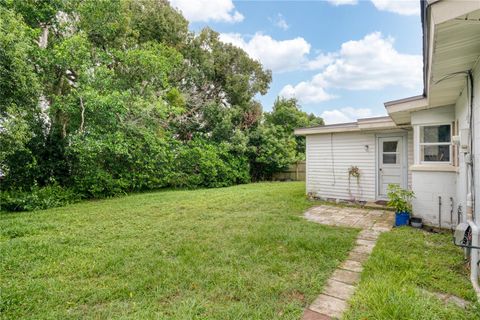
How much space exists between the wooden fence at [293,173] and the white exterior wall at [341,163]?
603 cm

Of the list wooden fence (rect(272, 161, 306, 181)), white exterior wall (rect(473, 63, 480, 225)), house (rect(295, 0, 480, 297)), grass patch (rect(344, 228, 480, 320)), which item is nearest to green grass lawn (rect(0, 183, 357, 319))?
grass patch (rect(344, 228, 480, 320))

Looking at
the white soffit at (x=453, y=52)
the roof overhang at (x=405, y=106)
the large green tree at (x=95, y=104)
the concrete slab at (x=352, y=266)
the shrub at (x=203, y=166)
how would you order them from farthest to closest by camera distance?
the shrub at (x=203, y=166)
the large green tree at (x=95, y=104)
the roof overhang at (x=405, y=106)
the concrete slab at (x=352, y=266)
the white soffit at (x=453, y=52)

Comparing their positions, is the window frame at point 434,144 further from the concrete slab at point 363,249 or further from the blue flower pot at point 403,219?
the concrete slab at point 363,249

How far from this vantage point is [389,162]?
21.0 feet

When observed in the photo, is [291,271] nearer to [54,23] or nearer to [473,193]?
[473,193]

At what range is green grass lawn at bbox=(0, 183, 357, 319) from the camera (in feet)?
7.20

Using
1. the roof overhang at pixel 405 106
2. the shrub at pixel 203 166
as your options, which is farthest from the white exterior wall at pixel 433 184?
the shrub at pixel 203 166

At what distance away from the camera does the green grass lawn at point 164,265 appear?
7.20 feet

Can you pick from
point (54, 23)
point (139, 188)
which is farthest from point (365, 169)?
point (54, 23)

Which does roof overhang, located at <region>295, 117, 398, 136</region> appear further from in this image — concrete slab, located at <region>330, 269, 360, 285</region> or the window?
concrete slab, located at <region>330, 269, 360, 285</region>

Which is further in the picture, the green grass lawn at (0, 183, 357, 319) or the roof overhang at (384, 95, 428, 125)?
the roof overhang at (384, 95, 428, 125)

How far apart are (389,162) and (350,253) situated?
4.13 m

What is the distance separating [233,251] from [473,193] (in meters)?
3.04

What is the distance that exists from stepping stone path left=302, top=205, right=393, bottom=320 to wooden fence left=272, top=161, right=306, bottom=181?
7.21 metres
